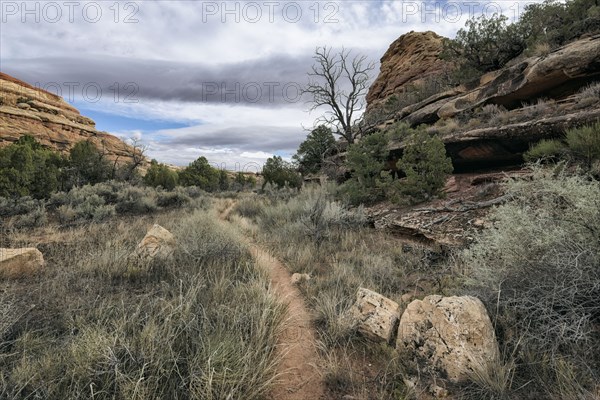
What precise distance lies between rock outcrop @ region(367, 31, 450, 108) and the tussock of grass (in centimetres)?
2556

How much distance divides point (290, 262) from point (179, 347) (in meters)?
3.18

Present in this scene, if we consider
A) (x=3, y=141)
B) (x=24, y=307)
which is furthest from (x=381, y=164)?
(x=3, y=141)

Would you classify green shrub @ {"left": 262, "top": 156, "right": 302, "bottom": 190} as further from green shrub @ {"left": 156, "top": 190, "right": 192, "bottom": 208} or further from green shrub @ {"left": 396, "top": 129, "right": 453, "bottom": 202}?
green shrub @ {"left": 396, "top": 129, "right": 453, "bottom": 202}

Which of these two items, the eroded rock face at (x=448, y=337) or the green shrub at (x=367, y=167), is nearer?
the eroded rock face at (x=448, y=337)

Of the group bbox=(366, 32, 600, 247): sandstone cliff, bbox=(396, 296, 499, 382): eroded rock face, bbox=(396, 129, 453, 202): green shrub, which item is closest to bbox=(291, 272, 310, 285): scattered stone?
bbox=(396, 296, 499, 382): eroded rock face

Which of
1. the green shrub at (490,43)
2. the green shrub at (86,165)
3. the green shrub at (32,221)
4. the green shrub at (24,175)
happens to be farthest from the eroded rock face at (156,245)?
the green shrub at (86,165)

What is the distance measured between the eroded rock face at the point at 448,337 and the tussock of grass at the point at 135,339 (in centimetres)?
129

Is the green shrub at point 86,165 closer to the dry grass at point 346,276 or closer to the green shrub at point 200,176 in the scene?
the green shrub at point 200,176

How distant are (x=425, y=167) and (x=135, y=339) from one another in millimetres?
7199

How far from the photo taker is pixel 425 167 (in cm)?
734

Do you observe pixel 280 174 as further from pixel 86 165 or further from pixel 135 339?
pixel 135 339

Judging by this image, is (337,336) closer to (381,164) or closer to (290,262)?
(290,262)

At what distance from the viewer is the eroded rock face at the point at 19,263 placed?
3.79m

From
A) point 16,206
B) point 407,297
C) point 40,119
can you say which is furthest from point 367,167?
point 40,119
